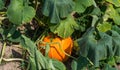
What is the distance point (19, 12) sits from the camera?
3.77 meters

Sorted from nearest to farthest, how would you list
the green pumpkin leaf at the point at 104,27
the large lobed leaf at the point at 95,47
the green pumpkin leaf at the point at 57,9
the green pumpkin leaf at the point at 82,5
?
the large lobed leaf at the point at 95,47 < the green pumpkin leaf at the point at 57,9 < the green pumpkin leaf at the point at 82,5 < the green pumpkin leaf at the point at 104,27

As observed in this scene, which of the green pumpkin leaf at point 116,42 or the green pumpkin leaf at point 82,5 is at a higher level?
the green pumpkin leaf at point 82,5

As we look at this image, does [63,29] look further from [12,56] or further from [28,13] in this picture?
[12,56]

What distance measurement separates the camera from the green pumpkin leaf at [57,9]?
3.73 m

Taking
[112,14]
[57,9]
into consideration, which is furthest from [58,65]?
[112,14]

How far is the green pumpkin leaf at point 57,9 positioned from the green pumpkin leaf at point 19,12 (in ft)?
0.50

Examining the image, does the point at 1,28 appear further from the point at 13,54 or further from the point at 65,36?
the point at 65,36

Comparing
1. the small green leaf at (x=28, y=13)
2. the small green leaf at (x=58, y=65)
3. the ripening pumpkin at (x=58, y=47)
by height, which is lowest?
the small green leaf at (x=58, y=65)

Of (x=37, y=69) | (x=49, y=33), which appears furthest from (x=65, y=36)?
(x=37, y=69)

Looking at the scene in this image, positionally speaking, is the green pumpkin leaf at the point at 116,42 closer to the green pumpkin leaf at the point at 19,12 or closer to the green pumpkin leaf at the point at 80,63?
the green pumpkin leaf at the point at 80,63

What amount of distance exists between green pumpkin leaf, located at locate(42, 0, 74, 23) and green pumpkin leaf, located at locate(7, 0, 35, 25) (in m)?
0.15

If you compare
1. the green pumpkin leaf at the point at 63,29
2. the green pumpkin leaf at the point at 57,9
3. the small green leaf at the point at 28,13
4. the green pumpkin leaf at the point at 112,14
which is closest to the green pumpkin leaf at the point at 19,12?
the small green leaf at the point at 28,13

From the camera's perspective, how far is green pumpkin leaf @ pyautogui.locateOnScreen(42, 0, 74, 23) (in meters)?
3.73

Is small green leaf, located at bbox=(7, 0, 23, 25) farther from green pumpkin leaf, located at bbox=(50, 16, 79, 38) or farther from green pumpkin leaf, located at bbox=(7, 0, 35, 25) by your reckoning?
green pumpkin leaf, located at bbox=(50, 16, 79, 38)
